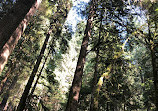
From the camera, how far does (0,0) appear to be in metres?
10.2

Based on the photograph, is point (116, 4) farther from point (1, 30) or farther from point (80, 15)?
point (1, 30)

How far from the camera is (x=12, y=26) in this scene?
2840 millimetres

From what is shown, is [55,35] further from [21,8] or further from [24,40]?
[21,8]

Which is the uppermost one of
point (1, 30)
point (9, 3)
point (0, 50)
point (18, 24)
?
point (9, 3)

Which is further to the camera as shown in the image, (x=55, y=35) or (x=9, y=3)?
(x=55, y=35)

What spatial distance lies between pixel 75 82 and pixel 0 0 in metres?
10.2

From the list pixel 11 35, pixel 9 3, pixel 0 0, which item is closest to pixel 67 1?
pixel 9 3

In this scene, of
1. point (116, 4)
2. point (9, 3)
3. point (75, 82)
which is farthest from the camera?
point (9, 3)

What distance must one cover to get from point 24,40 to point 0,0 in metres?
3.85

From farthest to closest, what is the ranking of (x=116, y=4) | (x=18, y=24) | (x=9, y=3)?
(x=9, y=3)
(x=116, y=4)
(x=18, y=24)

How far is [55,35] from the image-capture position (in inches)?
472

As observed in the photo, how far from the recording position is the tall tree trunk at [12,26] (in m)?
2.65

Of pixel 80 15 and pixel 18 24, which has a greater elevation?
pixel 80 15

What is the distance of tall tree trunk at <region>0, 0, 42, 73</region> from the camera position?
8.68ft
